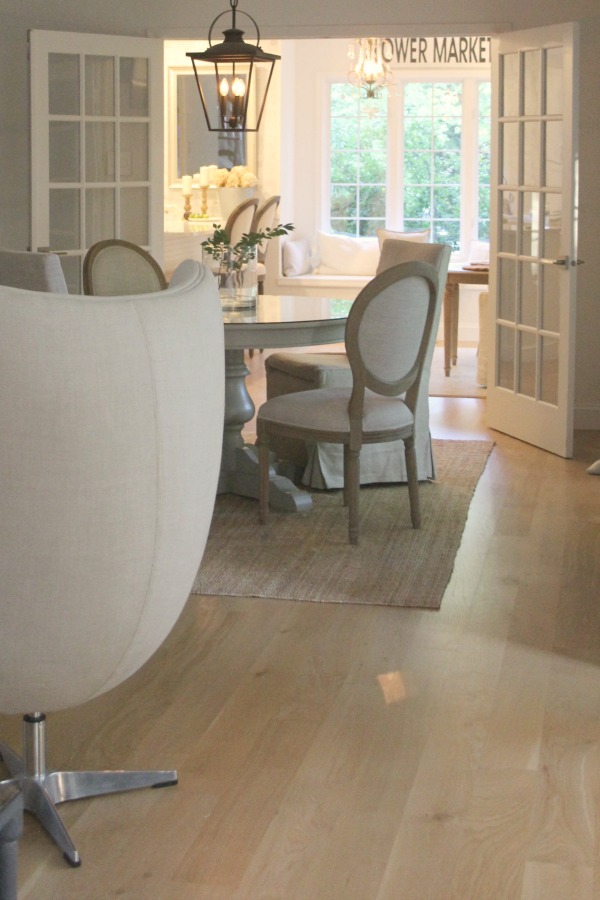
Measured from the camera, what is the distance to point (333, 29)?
6098 mm

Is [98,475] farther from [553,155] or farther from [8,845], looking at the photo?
[553,155]

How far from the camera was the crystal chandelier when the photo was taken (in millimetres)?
9008

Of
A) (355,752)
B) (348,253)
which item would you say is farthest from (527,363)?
(348,253)

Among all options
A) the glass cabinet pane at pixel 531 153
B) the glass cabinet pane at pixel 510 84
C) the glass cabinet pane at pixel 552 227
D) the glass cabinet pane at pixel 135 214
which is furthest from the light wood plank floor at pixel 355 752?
the glass cabinet pane at pixel 135 214

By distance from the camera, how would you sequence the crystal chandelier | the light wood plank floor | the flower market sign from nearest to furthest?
the light wood plank floor, the crystal chandelier, the flower market sign

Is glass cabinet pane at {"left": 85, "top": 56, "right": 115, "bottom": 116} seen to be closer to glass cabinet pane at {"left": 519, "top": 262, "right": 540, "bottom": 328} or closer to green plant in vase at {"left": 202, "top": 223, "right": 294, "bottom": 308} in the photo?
green plant in vase at {"left": 202, "top": 223, "right": 294, "bottom": 308}

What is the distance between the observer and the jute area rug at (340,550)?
3.69 m

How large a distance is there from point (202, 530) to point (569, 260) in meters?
3.70

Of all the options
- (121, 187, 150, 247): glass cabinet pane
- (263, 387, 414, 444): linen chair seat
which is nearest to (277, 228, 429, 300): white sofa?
(121, 187, 150, 247): glass cabinet pane

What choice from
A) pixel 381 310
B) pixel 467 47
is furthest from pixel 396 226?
pixel 381 310

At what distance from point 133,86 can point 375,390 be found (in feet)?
9.30

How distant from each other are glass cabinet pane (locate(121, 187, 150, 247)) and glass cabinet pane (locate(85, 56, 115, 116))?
0.43 m

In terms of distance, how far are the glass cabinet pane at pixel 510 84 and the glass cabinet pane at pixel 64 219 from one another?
222 centimetres

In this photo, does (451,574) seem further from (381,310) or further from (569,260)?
(569,260)
